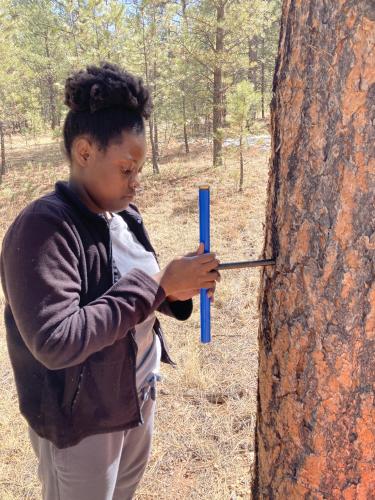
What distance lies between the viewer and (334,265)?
0.95m

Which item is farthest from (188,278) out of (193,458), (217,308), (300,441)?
(217,308)

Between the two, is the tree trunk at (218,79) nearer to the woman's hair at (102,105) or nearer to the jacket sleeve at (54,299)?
the woman's hair at (102,105)

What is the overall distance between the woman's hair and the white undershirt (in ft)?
0.99

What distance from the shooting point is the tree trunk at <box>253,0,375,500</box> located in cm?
88

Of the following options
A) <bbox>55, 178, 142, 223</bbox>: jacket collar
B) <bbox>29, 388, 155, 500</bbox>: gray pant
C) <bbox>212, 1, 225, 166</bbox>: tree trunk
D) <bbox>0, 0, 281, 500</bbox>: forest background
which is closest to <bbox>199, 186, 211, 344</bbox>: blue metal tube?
<bbox>55, 178, 142, 223</bbox>: jacket collar

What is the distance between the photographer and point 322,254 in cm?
97

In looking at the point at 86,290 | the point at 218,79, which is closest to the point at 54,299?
the point at 86,290

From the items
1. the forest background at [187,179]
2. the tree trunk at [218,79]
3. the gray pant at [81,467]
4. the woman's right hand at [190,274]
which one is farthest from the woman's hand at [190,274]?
the tree trunk at [218,79]

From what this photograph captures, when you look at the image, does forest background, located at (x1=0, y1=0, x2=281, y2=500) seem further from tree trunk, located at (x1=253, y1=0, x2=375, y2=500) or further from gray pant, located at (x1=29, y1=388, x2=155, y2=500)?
tree trunk, located at (x1=253, y1=0, x2=375, y2=500)

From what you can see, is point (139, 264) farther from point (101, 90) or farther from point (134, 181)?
point (101, 90)

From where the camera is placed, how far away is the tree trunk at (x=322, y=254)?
88 cm

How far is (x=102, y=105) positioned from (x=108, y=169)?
0.16 metres

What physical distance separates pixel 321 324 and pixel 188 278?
1.07 feet

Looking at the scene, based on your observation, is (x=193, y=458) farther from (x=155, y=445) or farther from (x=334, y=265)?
(x=334, y=265)
